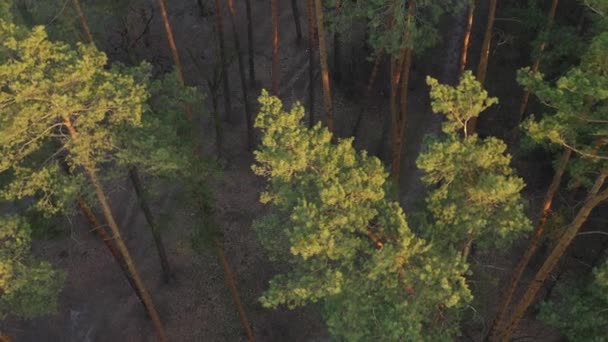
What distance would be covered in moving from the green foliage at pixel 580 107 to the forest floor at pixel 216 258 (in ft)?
26.8

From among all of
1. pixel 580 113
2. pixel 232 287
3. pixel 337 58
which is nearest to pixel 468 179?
pixel 580 113

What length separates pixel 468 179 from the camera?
984 cm

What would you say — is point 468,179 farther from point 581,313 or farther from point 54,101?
point 54,101

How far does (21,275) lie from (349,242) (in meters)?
7.93

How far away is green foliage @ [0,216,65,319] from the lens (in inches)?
475

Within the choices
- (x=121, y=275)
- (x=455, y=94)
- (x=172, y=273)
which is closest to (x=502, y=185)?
(x=455, y=94)

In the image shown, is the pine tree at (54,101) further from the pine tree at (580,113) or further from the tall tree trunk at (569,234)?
the tall tree trunk at (569,234)

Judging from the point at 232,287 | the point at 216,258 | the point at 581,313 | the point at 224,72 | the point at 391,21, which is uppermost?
the point at 391,21

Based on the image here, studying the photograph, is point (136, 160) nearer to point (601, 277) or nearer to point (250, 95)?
point (601, 277)

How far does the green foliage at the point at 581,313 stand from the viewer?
11.1 m

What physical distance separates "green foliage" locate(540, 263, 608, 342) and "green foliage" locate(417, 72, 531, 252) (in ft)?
8.84

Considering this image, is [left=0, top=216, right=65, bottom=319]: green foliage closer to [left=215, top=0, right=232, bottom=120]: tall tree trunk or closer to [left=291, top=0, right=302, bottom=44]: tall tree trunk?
[left=215, top=0, right=232, bottom=120]: tall tree trunk

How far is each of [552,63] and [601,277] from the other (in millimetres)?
8188

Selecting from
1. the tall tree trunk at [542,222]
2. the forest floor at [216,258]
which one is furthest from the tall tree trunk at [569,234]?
the forest floor at [216,258]
